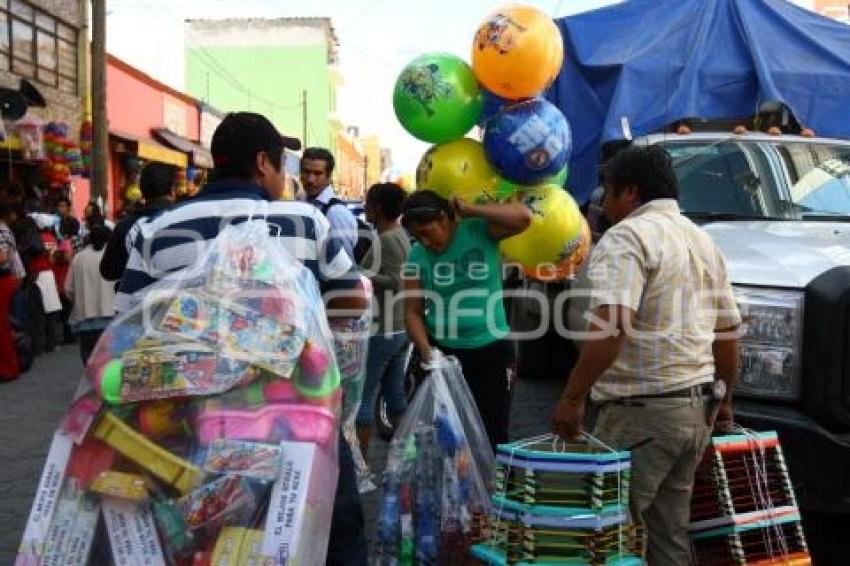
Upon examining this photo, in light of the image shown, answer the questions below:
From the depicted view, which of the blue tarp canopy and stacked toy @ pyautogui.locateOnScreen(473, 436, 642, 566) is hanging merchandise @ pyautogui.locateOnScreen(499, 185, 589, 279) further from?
the blue tarp canopy

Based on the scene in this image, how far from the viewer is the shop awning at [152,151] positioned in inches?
802

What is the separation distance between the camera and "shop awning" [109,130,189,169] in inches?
802

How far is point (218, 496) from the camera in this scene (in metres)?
2.52

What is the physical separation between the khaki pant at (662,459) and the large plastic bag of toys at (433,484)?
0.64m

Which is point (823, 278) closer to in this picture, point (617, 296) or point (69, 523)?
point (617, 296)

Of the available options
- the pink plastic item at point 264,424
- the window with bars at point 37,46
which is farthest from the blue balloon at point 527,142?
the window with bars at point 37,46

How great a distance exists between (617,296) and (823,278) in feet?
3.93

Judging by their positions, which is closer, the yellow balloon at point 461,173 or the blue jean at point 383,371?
the yellow balloon at point 461,173

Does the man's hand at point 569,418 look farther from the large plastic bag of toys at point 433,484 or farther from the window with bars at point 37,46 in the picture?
the window with bars at point 37,46

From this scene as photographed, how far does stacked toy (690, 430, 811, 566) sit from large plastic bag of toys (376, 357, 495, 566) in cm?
87

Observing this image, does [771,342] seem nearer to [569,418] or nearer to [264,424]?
[569,418]

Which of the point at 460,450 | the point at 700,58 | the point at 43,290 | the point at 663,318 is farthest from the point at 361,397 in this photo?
the point at 43,290

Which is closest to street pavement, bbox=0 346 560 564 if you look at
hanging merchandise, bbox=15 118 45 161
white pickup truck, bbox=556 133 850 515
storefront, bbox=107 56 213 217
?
white pickup truck, bbox=556 133 850 515

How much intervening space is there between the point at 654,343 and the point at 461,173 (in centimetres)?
150
